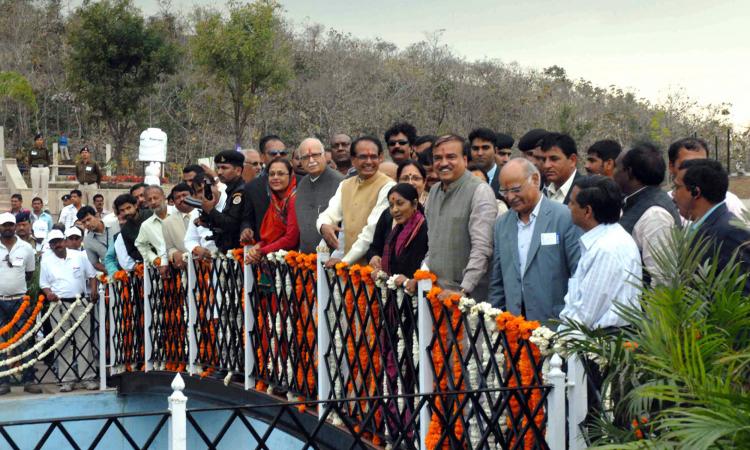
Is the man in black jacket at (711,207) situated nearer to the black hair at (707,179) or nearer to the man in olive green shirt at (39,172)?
the black hair at (707,179)

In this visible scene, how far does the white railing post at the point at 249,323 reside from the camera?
855 centimetres

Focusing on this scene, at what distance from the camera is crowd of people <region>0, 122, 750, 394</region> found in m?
4.88

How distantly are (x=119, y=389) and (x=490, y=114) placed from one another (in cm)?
3185

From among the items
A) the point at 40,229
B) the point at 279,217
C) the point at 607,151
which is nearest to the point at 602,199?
the point at 607,151

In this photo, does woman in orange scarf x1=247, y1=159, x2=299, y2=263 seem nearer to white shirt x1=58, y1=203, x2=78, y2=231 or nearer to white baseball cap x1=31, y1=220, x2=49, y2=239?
white baseball cap x1=31, y1=220, x2=49, y2=239

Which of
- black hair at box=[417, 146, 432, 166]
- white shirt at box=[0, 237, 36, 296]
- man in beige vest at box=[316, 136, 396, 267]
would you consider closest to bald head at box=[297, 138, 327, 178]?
man in beige vest at box=[316, 136, 396, 267]

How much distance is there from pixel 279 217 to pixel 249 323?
1017 millimetres

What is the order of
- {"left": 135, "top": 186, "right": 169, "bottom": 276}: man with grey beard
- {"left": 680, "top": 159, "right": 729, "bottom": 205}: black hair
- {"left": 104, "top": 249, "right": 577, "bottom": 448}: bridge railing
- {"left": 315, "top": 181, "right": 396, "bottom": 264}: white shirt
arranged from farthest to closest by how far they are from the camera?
{"left": 135, "top": 186, "right": 169, "bottom": 276}: man with grey beard < {"left": 315, "top": 181, "right": 396, "bottom": 264}: white shirt < {"left": 104, "top": 249, "right": 577, "bottom": 448}: bridge railing < {"left": 680, "top": 159, "right": 729, "bottom": 205}: black hair

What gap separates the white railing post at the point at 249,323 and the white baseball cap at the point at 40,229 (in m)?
10.7

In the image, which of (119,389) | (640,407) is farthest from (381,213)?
(119,389)

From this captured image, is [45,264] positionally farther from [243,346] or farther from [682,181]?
[682,181]

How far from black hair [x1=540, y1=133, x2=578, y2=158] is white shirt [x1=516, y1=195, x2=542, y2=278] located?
100cm

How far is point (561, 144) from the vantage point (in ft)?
21.8

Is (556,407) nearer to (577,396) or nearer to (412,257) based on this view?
(577,396)
